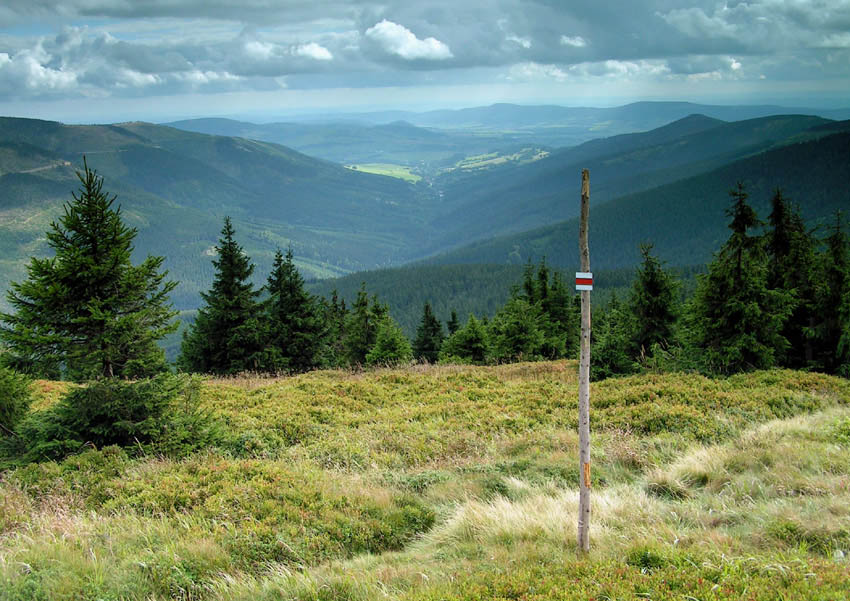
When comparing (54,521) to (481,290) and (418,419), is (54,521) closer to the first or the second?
(418,419)

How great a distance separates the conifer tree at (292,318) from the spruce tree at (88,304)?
2175 cm

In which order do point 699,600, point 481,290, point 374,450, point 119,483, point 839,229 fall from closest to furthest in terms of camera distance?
point 699,600 < point 119,483 < point 374,450 < point 839,229 < point 481,290

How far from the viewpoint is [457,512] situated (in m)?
6.88

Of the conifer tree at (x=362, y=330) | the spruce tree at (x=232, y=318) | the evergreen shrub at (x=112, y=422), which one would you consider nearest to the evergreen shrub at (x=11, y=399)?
the evergreen shrub at (x=112, y=422)

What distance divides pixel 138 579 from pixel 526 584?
4.36 m

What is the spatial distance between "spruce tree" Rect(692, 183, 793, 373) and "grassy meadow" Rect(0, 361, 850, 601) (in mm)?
5881

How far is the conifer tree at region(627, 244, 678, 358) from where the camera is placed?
24.2 m

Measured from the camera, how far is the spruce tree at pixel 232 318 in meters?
28.5

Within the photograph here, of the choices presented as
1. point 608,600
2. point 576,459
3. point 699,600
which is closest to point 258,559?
point 608,600

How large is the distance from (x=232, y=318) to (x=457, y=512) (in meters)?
25.0

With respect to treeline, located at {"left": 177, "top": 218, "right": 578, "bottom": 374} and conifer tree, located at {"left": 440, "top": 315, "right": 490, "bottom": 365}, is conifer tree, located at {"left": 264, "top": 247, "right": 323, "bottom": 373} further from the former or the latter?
conifer tree, located at {"left": 440, "top": 315, "right": 490, "bottom": 365}

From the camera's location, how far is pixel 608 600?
4.33 meters

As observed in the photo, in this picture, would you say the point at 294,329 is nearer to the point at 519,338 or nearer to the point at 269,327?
the point at 269,327

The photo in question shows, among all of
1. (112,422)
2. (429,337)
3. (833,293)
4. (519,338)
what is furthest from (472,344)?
(112,422)
